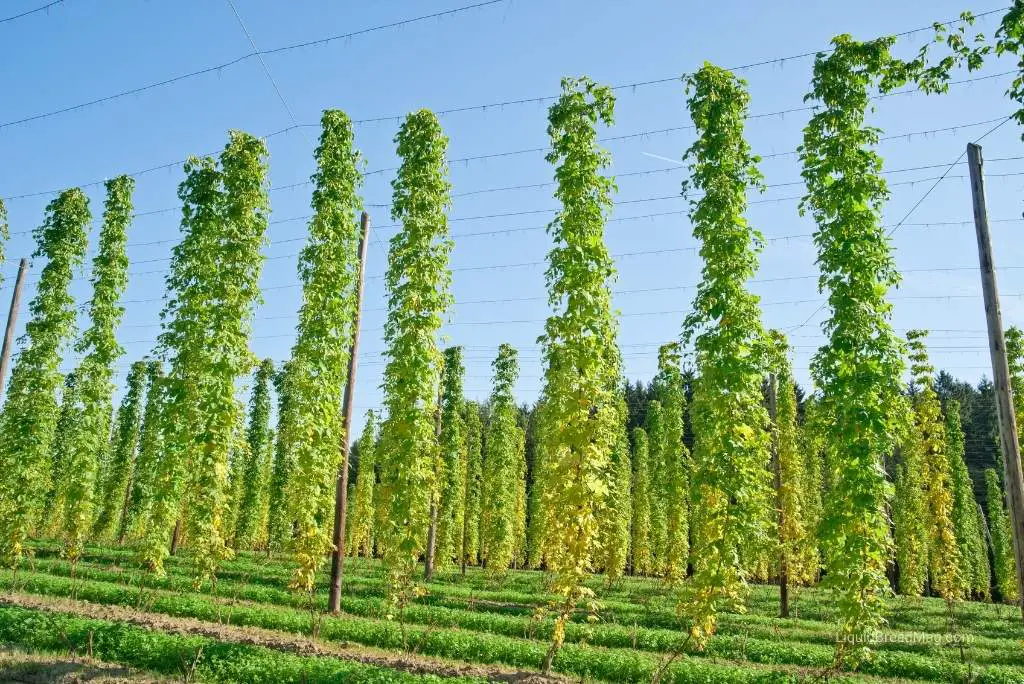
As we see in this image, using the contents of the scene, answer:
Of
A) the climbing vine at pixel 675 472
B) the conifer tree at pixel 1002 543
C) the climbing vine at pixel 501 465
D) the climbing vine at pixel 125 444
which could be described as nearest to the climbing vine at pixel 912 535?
the conifer tree at pixel 1002 543

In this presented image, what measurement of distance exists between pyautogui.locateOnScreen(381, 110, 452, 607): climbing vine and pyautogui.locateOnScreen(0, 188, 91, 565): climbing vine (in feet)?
45.6

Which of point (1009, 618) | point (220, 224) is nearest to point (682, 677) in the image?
point (220, 224)

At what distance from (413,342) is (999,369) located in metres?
10.9

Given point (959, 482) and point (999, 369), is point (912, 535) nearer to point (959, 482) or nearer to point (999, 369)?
point (959, 482)

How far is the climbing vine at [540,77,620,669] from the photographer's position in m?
11.0

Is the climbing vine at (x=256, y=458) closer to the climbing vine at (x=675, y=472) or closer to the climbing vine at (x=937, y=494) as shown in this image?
the climbing vine at (x=675, y=472)

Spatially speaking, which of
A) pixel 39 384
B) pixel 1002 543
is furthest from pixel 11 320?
pixel 1002 543

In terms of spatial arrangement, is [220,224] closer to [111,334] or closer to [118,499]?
[111,334]

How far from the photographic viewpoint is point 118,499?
39.4 meters

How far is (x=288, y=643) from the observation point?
12984 millimetres

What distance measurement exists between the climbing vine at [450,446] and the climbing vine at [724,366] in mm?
19923

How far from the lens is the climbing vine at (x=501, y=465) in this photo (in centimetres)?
3322

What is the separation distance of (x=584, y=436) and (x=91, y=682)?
8.87 m

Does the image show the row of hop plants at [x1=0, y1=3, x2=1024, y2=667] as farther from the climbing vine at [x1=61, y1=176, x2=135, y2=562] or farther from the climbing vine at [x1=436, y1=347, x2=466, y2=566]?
the climbing vine at [x1=436, y1=347, x2=466, y2=566]
